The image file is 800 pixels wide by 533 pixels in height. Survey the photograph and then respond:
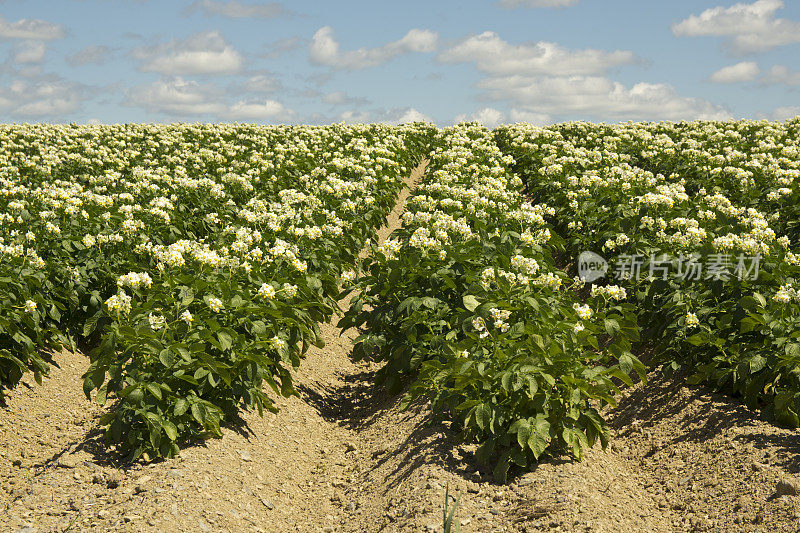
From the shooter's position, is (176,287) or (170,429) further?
(176,287)

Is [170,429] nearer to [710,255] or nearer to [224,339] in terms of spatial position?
[224,339]

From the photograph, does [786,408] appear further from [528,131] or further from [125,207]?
[528,131]

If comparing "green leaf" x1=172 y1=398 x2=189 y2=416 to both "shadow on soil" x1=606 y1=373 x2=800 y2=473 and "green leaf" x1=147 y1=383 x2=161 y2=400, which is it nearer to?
"green leaf" x1=147 y1=383 x2=161 y2=400

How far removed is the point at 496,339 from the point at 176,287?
3.10 metres

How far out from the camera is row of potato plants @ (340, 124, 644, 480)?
539 centimetres

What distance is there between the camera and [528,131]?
92.7 feet

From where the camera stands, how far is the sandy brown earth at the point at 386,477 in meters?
5.00

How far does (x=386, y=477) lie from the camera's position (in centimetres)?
606

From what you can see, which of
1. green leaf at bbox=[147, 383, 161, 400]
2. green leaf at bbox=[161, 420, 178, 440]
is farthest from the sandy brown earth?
green leaf at bbox=[147, 383, 161, 400]

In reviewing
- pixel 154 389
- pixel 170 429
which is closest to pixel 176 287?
pixel 154 389

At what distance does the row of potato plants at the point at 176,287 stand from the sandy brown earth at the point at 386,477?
368mm


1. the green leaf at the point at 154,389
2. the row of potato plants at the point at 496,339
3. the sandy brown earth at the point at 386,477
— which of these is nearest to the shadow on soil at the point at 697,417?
the sandy brown earth at the point at 386,477

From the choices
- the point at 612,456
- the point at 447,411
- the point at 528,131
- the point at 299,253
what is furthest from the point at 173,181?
the point at 528,131

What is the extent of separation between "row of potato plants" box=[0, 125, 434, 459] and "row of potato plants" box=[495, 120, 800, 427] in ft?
13.2
